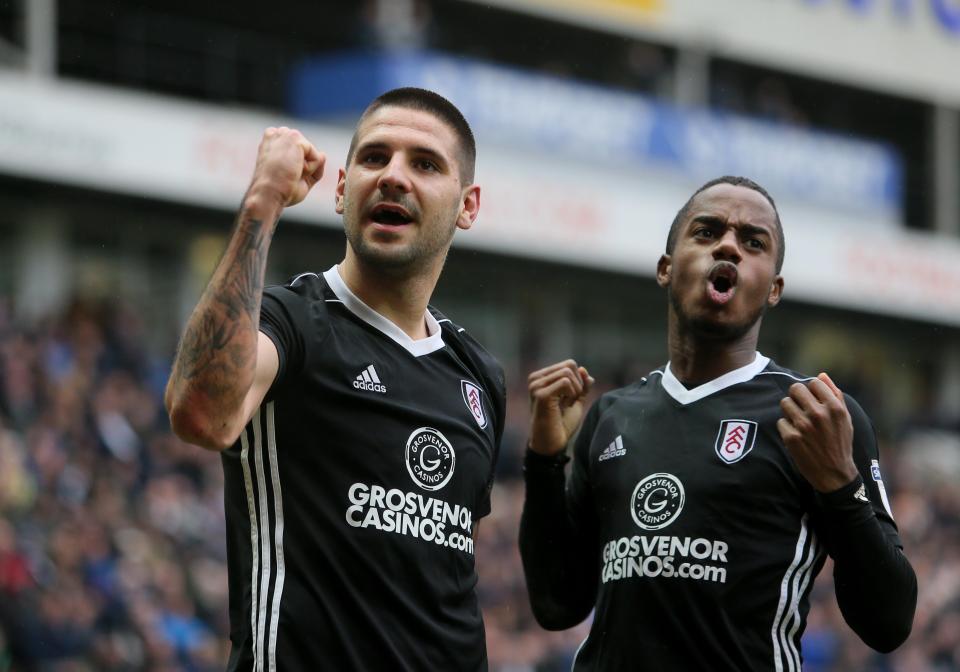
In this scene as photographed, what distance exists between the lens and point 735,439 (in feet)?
15.1

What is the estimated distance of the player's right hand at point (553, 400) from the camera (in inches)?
190

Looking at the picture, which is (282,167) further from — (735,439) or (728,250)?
(735,439)

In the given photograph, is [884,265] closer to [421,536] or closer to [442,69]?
[442,69]

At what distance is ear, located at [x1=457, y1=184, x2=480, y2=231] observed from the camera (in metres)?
4.58

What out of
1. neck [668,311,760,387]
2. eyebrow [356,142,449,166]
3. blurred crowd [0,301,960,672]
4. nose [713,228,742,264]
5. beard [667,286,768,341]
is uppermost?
eyebrow [356,142,449,166]

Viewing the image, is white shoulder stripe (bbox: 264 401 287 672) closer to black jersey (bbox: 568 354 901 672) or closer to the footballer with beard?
the footballer with beard

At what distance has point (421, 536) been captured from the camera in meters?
4.07

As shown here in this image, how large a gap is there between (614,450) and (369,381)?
99 cm

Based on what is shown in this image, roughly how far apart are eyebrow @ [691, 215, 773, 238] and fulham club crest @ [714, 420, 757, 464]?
0.57 meters

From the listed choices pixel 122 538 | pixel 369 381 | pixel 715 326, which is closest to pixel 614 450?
pixel 715 326

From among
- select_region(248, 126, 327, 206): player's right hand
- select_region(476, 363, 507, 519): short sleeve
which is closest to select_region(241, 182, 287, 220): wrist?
select_region(248, 126, 327, 206): player's right hand

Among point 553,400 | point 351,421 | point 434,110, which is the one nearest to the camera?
Answer: point 351,421

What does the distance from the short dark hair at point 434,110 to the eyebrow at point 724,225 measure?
2.39ft

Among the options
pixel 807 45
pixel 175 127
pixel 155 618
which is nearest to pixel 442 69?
pixel 175 127
